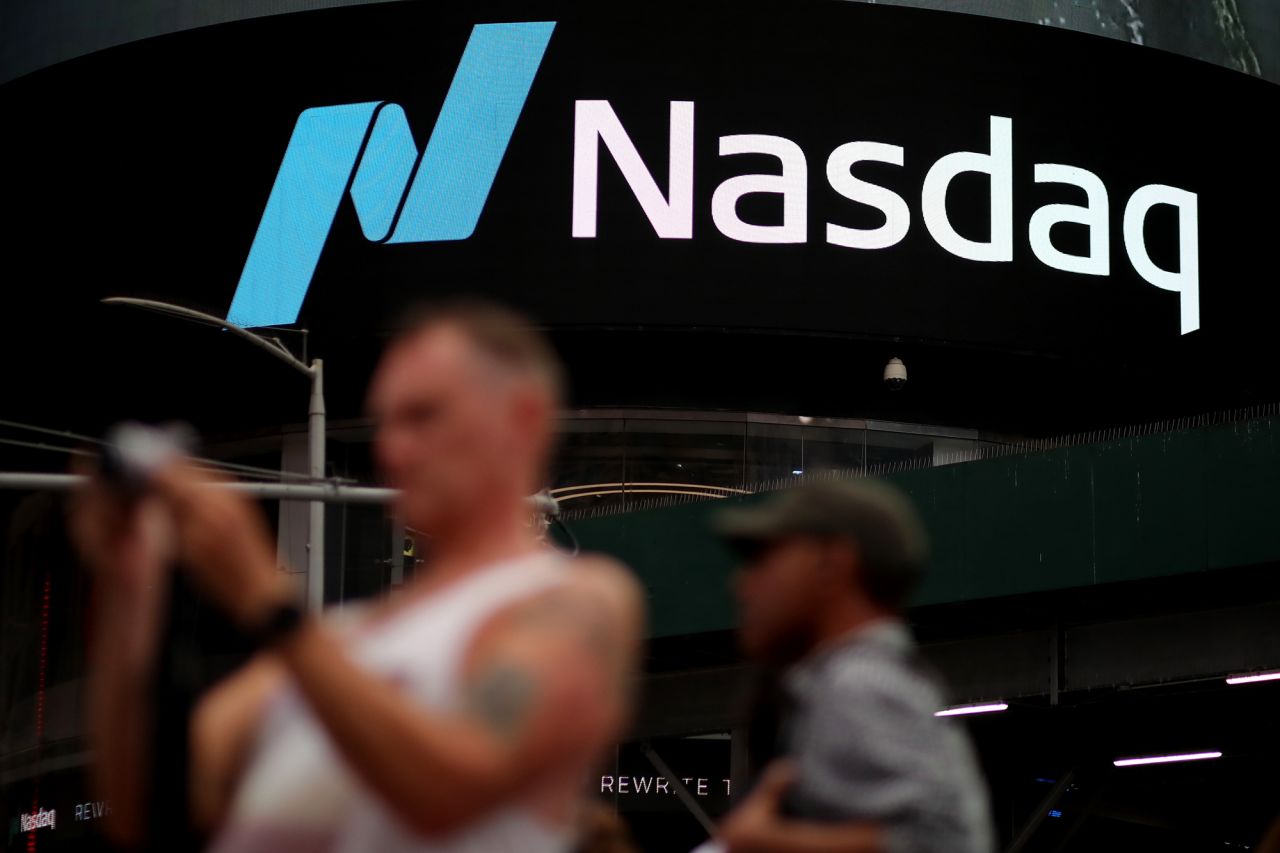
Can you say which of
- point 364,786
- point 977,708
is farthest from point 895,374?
point 364,786

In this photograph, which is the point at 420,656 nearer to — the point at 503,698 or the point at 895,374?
the point at 503,698

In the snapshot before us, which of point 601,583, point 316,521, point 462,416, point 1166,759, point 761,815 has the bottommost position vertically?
point 1166,759

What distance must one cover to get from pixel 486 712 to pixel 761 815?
4.24 feet

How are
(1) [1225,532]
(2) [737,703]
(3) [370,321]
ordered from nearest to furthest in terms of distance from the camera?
(1) [1225,532], (2) [737,703], (3) [370,321]

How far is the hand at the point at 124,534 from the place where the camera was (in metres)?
2.57

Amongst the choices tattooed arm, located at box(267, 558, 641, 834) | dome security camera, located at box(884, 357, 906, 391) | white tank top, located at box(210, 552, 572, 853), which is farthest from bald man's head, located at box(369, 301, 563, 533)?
dome security camera, located at box(884, 357, 906, 391)

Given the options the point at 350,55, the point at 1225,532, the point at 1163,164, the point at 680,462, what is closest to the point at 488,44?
the point at 350,55

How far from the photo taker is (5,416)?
1646 inches

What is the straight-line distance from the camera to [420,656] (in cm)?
267

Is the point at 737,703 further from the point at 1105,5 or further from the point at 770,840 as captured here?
the point at 770,840

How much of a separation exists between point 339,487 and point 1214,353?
22375 millimetres

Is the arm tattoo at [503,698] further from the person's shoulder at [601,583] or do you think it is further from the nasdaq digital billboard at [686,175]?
the nasdaq digital billboard at [686,175]

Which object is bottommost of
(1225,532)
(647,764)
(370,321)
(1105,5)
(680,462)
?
(647,764)

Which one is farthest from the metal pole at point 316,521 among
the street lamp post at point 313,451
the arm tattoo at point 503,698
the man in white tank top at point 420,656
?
the arm tattoo at point 503,698
